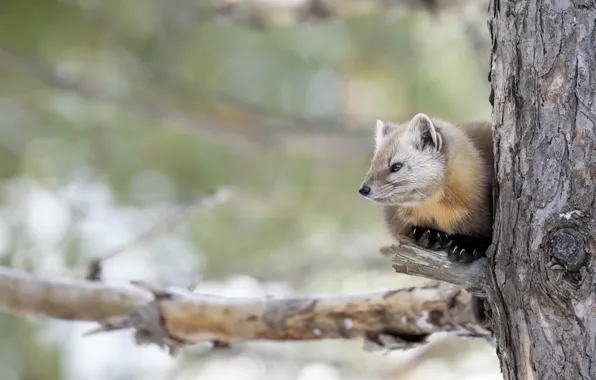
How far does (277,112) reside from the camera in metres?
4.26

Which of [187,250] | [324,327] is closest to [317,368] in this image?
[187,250]

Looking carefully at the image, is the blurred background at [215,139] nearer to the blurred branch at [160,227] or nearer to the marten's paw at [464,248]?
the blurred branch at [160,227]

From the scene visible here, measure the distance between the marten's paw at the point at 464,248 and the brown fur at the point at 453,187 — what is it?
0.05 ft

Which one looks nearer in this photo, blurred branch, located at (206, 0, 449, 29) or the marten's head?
the marten's head

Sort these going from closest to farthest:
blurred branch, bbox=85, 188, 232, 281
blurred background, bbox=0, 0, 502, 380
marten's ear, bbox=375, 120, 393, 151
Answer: marten's ear, bbox=375, 120, 393, 151 → blurred branch, bbox=85, 188, 232, 281 → blurred background, bbox=0, 0, 502, 380

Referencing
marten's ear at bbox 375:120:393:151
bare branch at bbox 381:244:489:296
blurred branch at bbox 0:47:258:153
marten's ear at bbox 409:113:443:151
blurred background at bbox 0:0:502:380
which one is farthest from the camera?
blurred background at bbox 0:0:502:380

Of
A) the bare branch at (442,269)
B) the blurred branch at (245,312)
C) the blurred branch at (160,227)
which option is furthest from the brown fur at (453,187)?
the blurred branch at (160,227)

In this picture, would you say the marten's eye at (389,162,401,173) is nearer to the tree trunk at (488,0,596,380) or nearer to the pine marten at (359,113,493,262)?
the pine marten at (359,113,493,262)

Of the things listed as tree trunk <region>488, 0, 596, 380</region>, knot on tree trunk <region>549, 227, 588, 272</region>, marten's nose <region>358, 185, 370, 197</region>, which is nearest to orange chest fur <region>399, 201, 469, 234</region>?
marten's nose <region>358, 185, 370, 197</region>

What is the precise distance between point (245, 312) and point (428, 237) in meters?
0.73

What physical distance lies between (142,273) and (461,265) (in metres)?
2.96

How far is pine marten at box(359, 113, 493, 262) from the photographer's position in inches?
69.3

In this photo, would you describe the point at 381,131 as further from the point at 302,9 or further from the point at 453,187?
the point at 302,9

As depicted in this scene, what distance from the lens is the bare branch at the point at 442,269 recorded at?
1.57 meters
